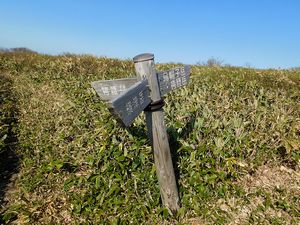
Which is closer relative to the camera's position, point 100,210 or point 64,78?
point 100,210

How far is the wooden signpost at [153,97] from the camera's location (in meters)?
3.29

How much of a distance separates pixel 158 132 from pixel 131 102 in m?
0.91

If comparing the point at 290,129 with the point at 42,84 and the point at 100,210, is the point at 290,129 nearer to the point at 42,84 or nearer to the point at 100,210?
the point at 100,210

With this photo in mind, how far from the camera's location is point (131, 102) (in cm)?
300

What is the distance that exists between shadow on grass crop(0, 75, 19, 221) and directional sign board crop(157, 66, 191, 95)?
8.99ft

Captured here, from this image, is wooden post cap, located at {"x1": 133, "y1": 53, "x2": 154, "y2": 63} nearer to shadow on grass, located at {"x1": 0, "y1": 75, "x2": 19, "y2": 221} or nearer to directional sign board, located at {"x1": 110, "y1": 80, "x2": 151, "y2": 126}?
directional sign board, located at {"x1": 110, "y1": 80, "x2": 151, "y2": 126}

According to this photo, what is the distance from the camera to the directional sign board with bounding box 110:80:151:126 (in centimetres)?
269

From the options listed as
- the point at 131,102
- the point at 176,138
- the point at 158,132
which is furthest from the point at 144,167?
the point at 131,102

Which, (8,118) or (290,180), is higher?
(8,118)

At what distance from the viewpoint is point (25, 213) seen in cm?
425

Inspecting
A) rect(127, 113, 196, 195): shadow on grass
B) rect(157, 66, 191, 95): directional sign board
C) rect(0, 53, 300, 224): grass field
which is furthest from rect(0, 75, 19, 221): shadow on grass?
rect(157, 66, 191, 95): directional sign board

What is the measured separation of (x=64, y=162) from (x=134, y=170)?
3.93 feet

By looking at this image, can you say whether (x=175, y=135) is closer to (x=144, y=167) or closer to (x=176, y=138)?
(x=176, y=138)

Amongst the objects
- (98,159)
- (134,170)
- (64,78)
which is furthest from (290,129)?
(64,78)
